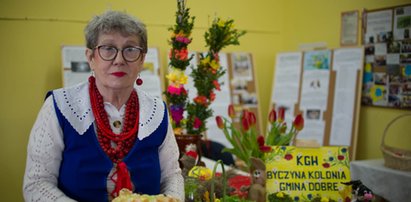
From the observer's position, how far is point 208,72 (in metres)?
2.47

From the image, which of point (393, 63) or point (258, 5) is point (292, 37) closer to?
point (258, 5)

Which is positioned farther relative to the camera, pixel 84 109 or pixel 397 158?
pixel 397 158

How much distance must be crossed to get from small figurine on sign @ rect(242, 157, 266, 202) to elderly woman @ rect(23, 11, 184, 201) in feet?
1.50

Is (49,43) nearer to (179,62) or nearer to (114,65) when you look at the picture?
(179,62)

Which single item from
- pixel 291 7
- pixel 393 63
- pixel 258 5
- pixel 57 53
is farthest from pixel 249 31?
pixel 57 53

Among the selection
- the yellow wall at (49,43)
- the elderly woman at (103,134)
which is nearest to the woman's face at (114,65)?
the elderly woman at (103,134)

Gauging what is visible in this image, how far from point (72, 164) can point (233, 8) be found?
3.31 metres

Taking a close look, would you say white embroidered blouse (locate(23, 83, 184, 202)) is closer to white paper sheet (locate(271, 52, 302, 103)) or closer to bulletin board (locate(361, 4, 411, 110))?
bulletin board (locate(361, 4, 411, 110))

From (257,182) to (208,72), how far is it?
73cm

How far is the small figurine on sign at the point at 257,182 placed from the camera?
2.03 meters

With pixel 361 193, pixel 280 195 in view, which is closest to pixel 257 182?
pixel 280 195

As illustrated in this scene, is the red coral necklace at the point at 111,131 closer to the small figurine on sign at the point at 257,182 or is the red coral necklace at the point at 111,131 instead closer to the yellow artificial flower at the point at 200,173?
the yellow artificial flower at the point at 200,173

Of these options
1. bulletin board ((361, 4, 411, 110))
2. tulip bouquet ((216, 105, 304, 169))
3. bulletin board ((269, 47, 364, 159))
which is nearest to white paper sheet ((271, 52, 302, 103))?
bulletin board ((269, 47, 364, 159))

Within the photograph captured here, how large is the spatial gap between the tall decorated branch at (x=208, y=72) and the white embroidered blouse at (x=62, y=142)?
694 mm
